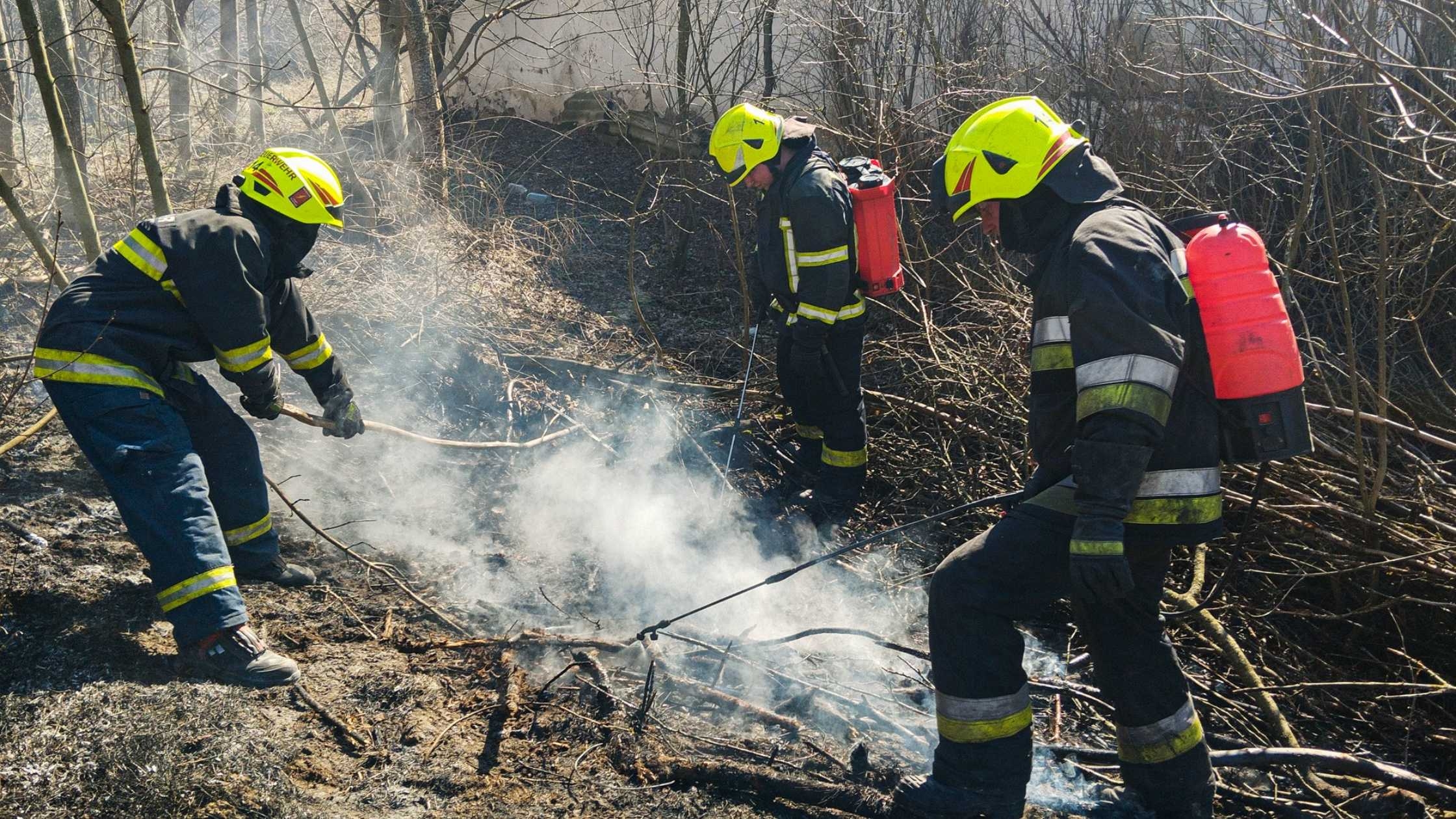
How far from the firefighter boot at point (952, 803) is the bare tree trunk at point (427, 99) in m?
7.26

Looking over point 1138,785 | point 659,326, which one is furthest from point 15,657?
point 659,326

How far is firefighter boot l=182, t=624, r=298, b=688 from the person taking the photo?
3473 mm

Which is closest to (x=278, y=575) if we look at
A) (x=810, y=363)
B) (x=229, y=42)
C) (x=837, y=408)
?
(x=810, y=363)

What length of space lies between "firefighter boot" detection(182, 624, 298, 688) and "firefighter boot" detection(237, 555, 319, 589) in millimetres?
706

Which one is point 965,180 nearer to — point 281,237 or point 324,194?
point 324,194

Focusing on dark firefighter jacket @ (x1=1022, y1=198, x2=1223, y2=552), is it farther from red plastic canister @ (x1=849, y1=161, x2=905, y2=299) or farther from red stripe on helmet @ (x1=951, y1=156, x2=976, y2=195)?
red plastic canister @ (x1=849, y1=161, x2=905, y2=299)

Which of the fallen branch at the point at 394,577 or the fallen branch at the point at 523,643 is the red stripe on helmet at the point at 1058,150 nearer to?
the fallen branch at the point at 523,643

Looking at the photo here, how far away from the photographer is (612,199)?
10477mm

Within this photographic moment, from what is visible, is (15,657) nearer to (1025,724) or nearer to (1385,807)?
(1025,724)

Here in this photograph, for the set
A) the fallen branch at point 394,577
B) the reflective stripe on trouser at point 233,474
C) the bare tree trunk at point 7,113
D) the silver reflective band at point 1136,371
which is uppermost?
the bare tree trunk at point 7,113

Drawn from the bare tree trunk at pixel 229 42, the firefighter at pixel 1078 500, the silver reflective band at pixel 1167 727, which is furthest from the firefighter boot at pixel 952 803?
the bare tree trunk at pixel 229 42

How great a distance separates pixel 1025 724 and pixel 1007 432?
2745 mm

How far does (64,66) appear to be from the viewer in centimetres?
671

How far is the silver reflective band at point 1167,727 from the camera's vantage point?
287 cm
